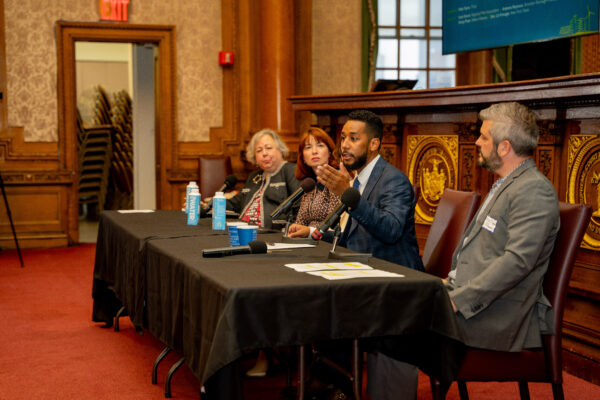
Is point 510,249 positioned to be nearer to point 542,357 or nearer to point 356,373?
point 542,357

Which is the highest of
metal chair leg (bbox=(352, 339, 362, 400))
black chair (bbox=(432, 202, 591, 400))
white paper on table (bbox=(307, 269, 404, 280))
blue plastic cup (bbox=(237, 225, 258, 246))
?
blue plastic cup (bbox=(237, 225, 258, 246))

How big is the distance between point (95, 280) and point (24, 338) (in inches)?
21.7

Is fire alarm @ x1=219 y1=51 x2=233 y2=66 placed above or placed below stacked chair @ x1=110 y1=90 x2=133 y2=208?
above

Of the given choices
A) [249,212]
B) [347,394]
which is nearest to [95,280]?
[249,212]

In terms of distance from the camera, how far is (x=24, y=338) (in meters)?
4.17

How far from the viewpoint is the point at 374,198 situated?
3070 millimetres

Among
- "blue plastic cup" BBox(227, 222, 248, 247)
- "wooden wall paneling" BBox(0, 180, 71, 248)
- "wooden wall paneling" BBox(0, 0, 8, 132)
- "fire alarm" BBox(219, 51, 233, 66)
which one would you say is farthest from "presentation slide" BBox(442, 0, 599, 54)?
"wooden wall paneling" BBox(0, 0, 8, 132)

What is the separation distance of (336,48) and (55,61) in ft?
10.2

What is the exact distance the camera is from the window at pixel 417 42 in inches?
325

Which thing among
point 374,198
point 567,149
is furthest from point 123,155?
point 374,198

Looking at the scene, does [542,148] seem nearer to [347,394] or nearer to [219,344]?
[347,394]

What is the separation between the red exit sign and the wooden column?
151 cm

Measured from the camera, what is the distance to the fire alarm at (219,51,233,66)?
8.09m

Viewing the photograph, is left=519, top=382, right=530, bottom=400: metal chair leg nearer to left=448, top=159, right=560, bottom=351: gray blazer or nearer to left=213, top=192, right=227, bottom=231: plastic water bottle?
left=448, top=159, right=560, bottom=351: gray blazer
